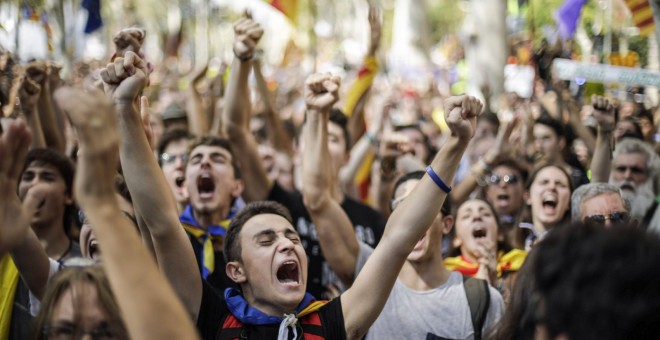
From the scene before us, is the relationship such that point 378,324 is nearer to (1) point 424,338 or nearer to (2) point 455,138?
(1) point 424,338

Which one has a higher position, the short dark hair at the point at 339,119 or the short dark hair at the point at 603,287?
the short dark hair at the point at 339,119

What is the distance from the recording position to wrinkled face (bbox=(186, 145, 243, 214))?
5707 millimetres

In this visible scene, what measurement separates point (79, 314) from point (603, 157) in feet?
12.7

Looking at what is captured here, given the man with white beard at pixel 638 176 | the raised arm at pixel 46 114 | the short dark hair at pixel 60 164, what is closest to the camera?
the short dark hair at pixel 60 164

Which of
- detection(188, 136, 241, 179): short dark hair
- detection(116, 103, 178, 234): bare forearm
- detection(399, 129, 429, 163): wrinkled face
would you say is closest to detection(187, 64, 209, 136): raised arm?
detection(399, 129, 429, 163): wrinkled face

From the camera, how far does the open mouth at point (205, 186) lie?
5.73 m

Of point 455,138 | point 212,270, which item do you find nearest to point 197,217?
point 212,270

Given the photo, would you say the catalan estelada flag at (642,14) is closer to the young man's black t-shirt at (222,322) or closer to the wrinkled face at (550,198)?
the wrinkled face at (550,198)

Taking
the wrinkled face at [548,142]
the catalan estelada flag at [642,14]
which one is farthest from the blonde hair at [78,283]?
the catalan estelada flag at [642,14]

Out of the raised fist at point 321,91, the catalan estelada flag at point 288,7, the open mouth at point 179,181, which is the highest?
the catalan estelada flag at point 288,7

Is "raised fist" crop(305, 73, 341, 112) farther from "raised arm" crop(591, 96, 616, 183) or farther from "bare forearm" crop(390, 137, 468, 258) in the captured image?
"raised arm" crop(591, 96, 616, 183)

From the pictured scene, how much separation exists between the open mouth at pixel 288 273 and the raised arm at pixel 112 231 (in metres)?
1.70

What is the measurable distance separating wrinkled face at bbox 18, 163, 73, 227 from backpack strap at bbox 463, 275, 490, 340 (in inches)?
86.9

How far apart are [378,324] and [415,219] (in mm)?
886
